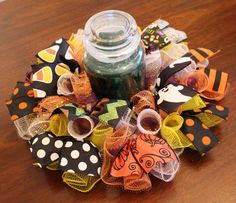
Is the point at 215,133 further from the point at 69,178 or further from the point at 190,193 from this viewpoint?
the point at 69,178

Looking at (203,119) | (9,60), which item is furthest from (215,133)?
(9,60)

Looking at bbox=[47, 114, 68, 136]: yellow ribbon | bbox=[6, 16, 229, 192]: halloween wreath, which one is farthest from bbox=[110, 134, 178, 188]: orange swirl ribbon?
bbox=[47, 114, 68, 136]: yellow ribbon

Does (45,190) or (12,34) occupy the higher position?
(12,34)

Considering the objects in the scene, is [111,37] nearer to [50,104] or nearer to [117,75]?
[117,75]

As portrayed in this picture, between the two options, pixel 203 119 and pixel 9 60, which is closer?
pixel 203 119

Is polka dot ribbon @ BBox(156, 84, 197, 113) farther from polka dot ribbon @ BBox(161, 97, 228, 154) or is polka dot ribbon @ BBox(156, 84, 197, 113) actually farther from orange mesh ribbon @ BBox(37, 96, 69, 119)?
orange mesh ribbon @ BBox(37, 96, 69, 119)

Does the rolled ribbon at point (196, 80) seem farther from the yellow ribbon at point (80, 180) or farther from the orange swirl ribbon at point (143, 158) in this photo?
the yellow ribbon at point (80, 180)
